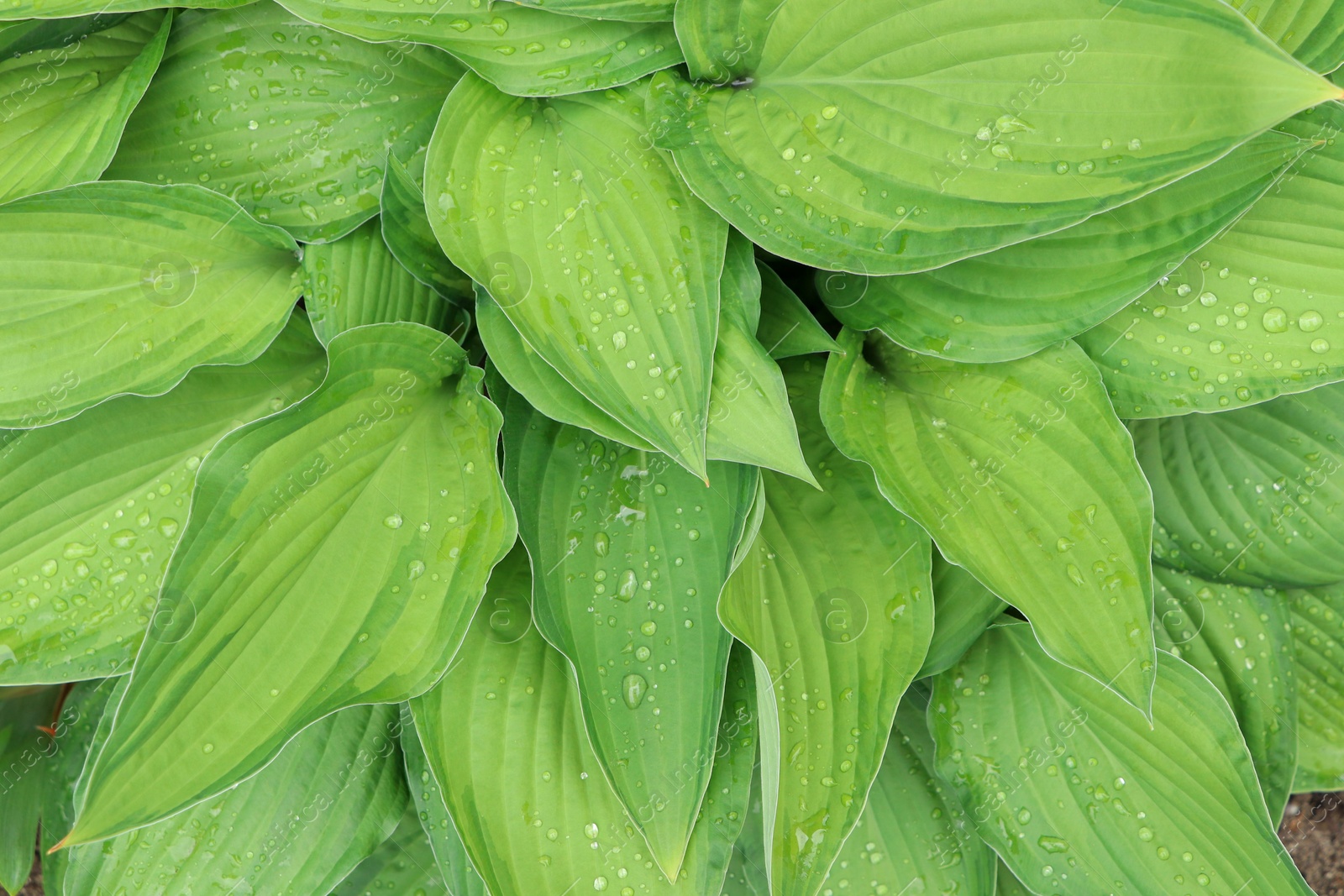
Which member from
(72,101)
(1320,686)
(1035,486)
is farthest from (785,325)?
(1320,686)

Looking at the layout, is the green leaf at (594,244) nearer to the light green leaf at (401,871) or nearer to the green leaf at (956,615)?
the green leaf at (956,615)

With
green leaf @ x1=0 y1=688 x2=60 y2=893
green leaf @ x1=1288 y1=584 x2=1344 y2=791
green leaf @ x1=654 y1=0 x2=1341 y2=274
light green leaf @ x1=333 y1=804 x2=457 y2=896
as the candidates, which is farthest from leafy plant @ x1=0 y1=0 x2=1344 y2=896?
green leaf @ x1=1288 y1=584 x2=1344 y2=791

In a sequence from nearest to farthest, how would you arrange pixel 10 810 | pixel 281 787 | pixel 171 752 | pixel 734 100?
pixel 171 752 → pixel 734 100 → pixel 281 787 → pixel 10 810

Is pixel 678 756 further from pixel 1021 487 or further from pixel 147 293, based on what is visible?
pixel 147 293

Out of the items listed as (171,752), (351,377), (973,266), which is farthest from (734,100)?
(171,752)

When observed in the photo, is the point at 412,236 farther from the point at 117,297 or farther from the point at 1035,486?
the point at 1035,486

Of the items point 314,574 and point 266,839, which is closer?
point 314,574

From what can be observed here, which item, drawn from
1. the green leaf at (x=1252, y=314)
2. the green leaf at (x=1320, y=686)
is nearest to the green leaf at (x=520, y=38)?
the green leaf at (x=1252, y=314)
